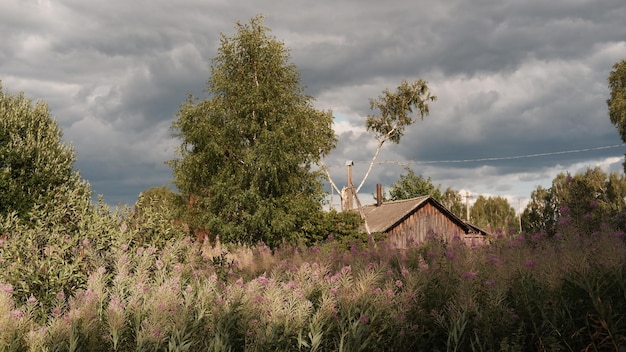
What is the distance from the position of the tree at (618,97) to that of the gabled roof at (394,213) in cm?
1279

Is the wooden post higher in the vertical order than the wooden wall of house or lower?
higher

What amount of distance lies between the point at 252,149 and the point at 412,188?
3337 centimetres

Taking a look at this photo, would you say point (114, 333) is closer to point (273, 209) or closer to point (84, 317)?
point (84, 317)

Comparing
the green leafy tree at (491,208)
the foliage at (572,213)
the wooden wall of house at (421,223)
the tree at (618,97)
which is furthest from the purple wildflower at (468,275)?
the green leafy tree at (491,208)

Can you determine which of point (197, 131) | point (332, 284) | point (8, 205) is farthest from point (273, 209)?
point (332, 284)

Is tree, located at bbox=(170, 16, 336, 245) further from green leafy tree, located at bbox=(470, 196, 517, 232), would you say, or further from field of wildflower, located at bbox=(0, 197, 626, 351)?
green leafy tree, located at bbox=(470, 196, 517, 232)

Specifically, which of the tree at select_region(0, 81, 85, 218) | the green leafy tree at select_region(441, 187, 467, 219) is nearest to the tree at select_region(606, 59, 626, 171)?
the green leafy tree at select_region(441, 187, 467, 219)

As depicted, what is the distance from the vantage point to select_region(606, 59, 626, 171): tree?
4034 centimetres

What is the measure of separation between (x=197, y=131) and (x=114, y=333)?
87.0ft

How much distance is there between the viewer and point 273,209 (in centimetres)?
2914

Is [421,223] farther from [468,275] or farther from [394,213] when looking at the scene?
[468,275]

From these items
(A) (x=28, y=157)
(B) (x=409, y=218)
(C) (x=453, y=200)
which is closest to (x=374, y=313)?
(A) (x=28, y=157)

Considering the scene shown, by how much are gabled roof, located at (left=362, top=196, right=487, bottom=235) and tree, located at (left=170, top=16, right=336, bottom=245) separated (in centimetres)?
657

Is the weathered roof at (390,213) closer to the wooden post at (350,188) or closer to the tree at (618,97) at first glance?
the wooden post at (350,188)
